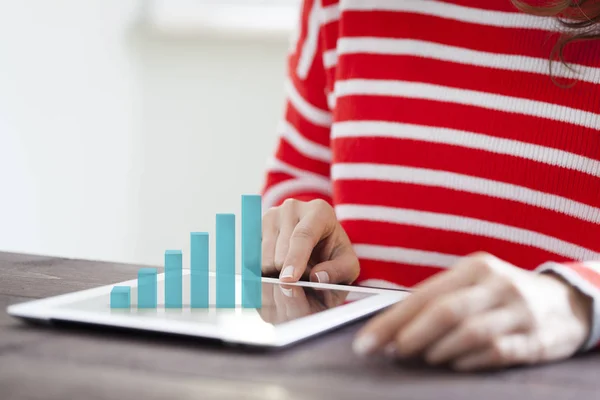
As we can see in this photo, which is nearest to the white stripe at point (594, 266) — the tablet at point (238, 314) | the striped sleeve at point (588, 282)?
the striped sleeve at point (588, 282)

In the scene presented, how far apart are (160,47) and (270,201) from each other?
126 centimetres

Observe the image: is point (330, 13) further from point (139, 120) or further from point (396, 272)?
point (139, 120)

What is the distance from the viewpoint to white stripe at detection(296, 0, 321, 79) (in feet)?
3.82

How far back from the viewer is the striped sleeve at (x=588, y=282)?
1.83 ft

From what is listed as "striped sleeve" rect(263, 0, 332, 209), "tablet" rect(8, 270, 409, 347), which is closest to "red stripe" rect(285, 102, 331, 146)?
"striped sleeve" rect(263, 0, 332, 209)

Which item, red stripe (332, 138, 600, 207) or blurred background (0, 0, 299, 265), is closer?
red stripe (332, 138, 600, 207)

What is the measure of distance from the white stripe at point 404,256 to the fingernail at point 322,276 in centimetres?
23

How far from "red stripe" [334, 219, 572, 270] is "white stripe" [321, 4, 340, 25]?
29 centimetres

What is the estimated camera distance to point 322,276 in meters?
0.84

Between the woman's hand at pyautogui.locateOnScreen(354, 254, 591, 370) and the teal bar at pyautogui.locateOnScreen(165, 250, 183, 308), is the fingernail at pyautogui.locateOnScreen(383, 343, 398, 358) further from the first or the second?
the teal bar at pyautogui.locateOnScreen(165, 250, 183, 308)

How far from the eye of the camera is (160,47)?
2.31 metres

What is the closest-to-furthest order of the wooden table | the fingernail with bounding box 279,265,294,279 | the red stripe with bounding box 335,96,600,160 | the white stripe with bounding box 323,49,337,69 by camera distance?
the wooden table, the fingernail with bounding box 279,265,294,279, the red stripe with bounding box 335,96,600,160, the white stripe with bounding box 323,49,337,69

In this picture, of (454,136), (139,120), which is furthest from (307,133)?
(139,120)

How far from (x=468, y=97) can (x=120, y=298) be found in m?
0.57
